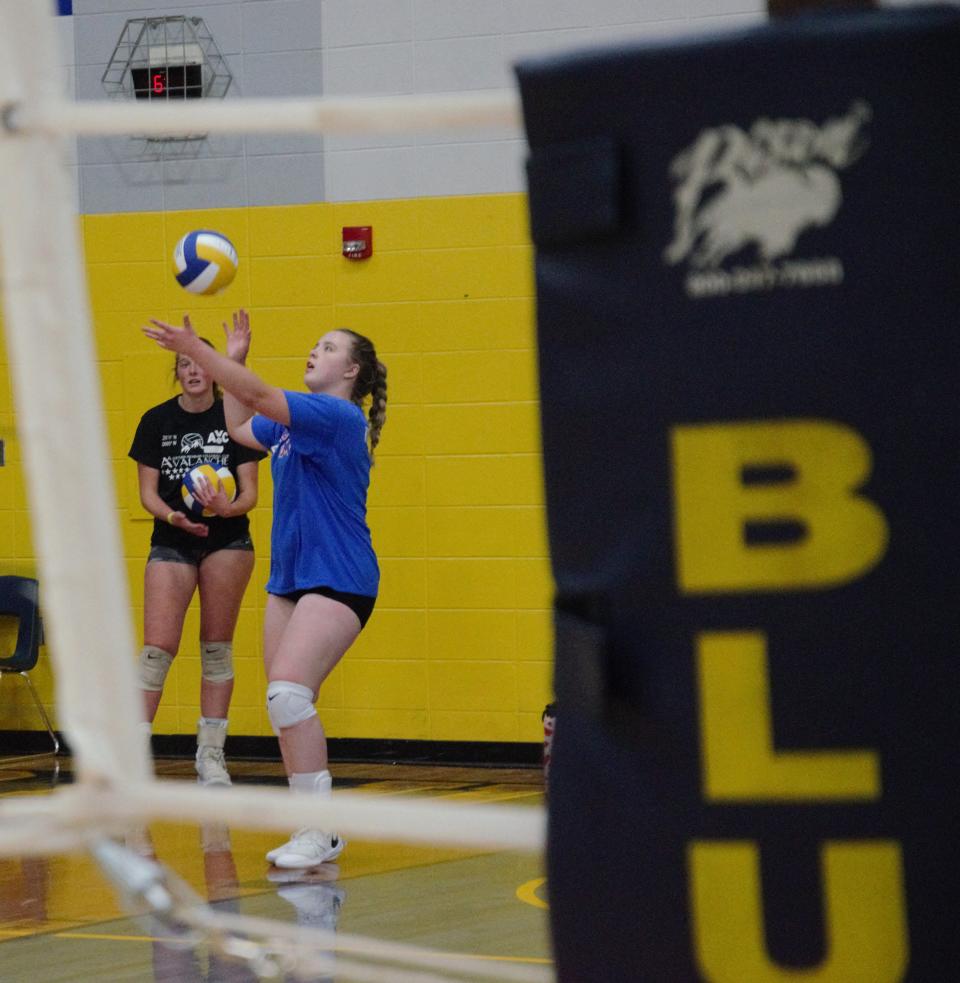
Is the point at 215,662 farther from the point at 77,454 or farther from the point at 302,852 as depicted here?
the point at 77,454

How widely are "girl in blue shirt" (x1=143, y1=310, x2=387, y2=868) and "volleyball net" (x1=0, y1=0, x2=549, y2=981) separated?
3380 millimetres

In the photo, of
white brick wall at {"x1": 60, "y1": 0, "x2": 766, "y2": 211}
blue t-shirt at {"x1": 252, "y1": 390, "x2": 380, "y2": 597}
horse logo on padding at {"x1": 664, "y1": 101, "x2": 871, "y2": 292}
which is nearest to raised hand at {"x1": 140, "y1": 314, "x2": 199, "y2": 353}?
blue t-shirt at {"x1": 252, "y1": 390, "x2": 380, "y2": 597}

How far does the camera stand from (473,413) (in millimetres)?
7539

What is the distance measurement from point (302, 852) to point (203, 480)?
75.9 inches

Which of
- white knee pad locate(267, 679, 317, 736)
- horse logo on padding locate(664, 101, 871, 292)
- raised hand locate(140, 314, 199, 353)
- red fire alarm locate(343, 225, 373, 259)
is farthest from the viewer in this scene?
red fire alarm locate(343, 225, 373, 259)

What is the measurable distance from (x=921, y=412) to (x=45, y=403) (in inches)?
28.6

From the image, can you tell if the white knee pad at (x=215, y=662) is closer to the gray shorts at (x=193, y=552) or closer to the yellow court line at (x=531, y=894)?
the gray shorts at (x=193, y=552)

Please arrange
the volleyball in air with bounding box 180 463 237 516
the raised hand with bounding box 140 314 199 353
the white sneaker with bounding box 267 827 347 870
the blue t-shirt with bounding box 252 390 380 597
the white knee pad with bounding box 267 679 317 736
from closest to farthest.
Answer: the raised hand with bounding box 140 314 199 353 → the white knee pad with bounding box 267 679 317 736 → the blue t-shirt with bounding box 252 390 380 597 → the white sneaker with bounding box 267 827 347 870 → the volleyball in air with bounding box 180 463 237 516

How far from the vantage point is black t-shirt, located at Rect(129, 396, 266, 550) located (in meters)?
7.06

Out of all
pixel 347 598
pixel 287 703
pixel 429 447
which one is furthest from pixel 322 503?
pixel 429 447

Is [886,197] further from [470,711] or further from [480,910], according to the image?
[470,711]

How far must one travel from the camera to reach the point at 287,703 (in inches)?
199

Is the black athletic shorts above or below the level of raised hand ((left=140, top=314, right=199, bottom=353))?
below

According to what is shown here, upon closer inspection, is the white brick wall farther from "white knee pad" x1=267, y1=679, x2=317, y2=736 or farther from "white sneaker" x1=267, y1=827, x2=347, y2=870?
"white sneaker" x1=267, y1=827, x2=347, y2=870
